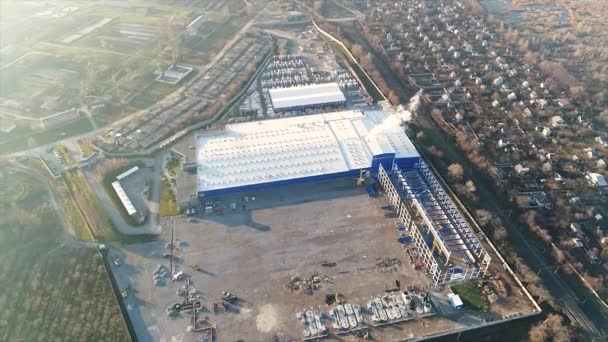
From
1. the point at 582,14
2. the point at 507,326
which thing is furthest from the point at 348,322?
the point at 582,14

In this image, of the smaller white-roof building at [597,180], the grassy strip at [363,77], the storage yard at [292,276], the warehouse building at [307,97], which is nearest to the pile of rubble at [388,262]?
the storage yard at [292,276]

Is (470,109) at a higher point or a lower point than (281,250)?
higher

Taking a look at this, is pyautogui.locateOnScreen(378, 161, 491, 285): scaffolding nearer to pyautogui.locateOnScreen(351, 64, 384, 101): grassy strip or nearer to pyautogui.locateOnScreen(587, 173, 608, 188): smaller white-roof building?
pyautogui.locateOnScreen(351, 64, 384, 101): grassy strip

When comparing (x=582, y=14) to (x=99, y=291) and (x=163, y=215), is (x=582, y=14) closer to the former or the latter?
(x=163, y=215)

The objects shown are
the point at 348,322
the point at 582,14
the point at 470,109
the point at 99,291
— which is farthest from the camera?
the point at 582,14

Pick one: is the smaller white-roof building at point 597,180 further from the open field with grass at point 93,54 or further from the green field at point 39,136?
the green field at point 39,136

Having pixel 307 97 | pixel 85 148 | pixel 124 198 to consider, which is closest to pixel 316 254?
pixel 124 198

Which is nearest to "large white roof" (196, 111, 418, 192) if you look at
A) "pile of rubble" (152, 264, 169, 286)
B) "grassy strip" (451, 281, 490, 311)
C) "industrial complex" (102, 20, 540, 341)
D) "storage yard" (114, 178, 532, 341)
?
"industrial complex" (102, 20, 540, 341)
